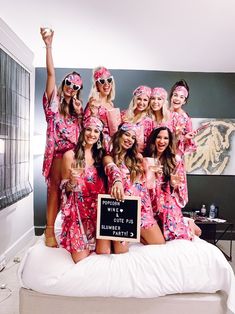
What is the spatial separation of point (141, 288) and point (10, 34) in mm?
2997

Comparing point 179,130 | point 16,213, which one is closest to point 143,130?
point 179,130

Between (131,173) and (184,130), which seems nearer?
(131,173)

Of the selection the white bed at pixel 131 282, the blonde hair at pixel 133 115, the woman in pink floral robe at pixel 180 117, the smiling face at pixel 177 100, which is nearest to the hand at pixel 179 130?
the woman in pink floral robe at pixel 180 117

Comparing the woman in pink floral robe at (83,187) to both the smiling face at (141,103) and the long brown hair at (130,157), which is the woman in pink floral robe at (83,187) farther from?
the smiling face at (141,103)

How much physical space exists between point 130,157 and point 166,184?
10.7 inches

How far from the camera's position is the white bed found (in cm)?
172

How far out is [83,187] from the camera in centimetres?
183

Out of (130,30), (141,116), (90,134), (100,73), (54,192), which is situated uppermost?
(130,30)

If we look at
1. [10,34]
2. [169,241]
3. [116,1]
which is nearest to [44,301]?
[169,241]

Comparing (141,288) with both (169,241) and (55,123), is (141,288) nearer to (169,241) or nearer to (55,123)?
(169,241)

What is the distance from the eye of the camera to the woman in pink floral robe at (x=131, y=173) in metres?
1.86

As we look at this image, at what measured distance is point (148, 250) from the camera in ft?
5.94

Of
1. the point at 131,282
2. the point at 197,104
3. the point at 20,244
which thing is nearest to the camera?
the point at 131,282

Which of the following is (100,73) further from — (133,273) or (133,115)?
(133,273)
